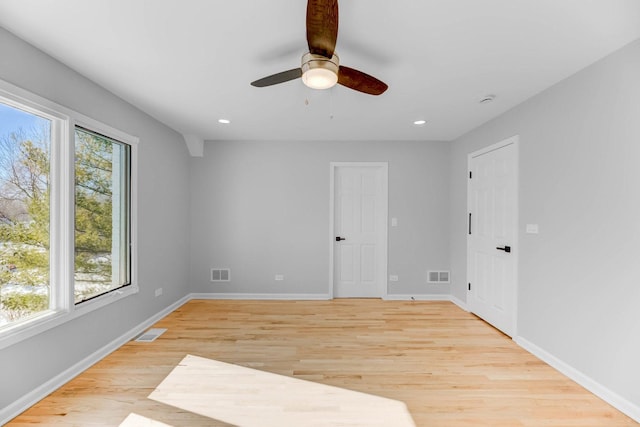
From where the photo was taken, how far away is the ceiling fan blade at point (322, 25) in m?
1.25

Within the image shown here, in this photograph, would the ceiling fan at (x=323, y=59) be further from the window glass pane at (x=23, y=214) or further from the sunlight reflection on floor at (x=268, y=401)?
the sunlight reflection on floor at (x=268, y=401)

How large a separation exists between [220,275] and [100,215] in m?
2.00

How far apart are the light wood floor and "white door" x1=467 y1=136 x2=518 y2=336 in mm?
266

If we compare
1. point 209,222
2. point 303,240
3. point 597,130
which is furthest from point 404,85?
point 209,222

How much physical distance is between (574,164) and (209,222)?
438cm

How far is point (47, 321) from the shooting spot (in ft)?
6.65

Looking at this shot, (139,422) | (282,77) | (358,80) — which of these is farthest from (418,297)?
(282,77)

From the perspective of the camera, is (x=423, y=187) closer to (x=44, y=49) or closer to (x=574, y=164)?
(x=574, y=164)

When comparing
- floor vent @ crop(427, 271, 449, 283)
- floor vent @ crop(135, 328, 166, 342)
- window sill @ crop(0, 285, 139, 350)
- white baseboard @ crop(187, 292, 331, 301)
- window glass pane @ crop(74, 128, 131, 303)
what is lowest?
floor vent @ crop(135, 328, 166, 342)

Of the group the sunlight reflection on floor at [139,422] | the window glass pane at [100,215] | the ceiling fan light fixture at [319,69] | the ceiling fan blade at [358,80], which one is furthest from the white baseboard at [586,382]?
the window glass pane at [100,215]

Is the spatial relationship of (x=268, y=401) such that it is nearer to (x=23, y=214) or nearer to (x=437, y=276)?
(x=23, y=214)

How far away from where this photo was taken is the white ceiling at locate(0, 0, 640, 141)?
5.11ft

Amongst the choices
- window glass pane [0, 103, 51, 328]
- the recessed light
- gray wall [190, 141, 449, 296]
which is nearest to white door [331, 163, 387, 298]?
gray wall [190, 141, 449, 296]

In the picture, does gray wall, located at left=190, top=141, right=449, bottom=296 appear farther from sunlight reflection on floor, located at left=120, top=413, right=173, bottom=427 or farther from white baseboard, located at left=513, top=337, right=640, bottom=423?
sunlight reflection on floor, located at left=120, top=413, right=173, bottom=427
